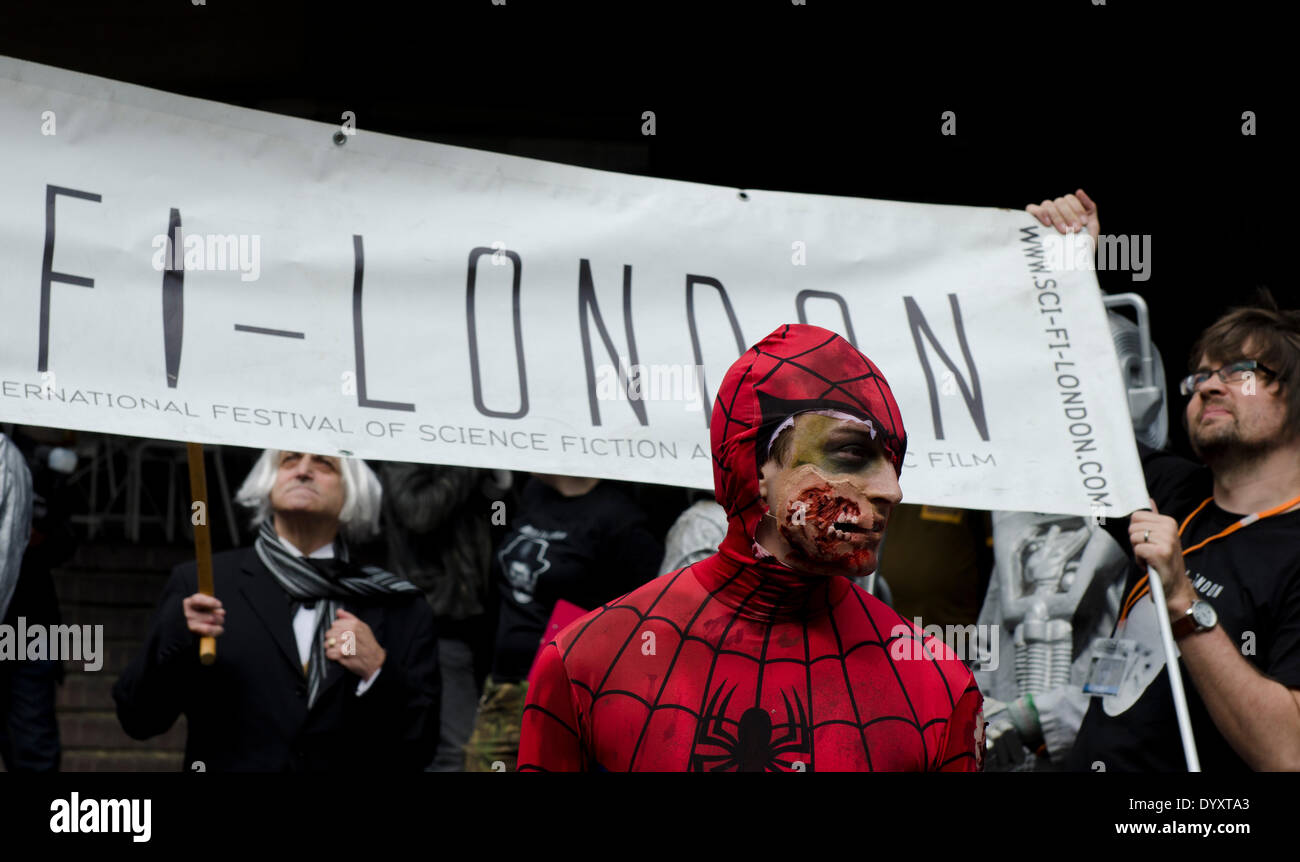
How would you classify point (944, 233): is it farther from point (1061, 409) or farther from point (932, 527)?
point (932, 527)

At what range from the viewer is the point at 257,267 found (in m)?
3.53

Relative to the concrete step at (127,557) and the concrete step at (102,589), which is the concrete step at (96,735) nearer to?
the concrete step at (102,589)

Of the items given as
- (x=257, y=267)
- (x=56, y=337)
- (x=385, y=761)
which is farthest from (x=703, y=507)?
(x=56, y=337)

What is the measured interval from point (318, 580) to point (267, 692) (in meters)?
0.37

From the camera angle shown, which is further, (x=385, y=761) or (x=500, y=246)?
(x=385, y=761)

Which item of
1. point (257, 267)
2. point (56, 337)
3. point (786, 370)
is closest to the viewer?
point (786, 370)

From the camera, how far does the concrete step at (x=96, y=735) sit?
7285mm

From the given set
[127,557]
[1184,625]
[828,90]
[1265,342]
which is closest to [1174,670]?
[1184,625]

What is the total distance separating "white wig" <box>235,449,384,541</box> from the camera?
4.63m

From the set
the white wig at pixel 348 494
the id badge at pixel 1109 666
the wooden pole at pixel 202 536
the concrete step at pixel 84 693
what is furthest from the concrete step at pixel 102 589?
the id badge at pixel 1109 666

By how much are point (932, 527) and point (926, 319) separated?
5.74ft

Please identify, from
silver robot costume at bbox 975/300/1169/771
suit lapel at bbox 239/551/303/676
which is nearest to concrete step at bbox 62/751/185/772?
suit lapel at bbox 239/551/303/676

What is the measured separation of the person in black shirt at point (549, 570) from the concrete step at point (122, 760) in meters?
2.46
